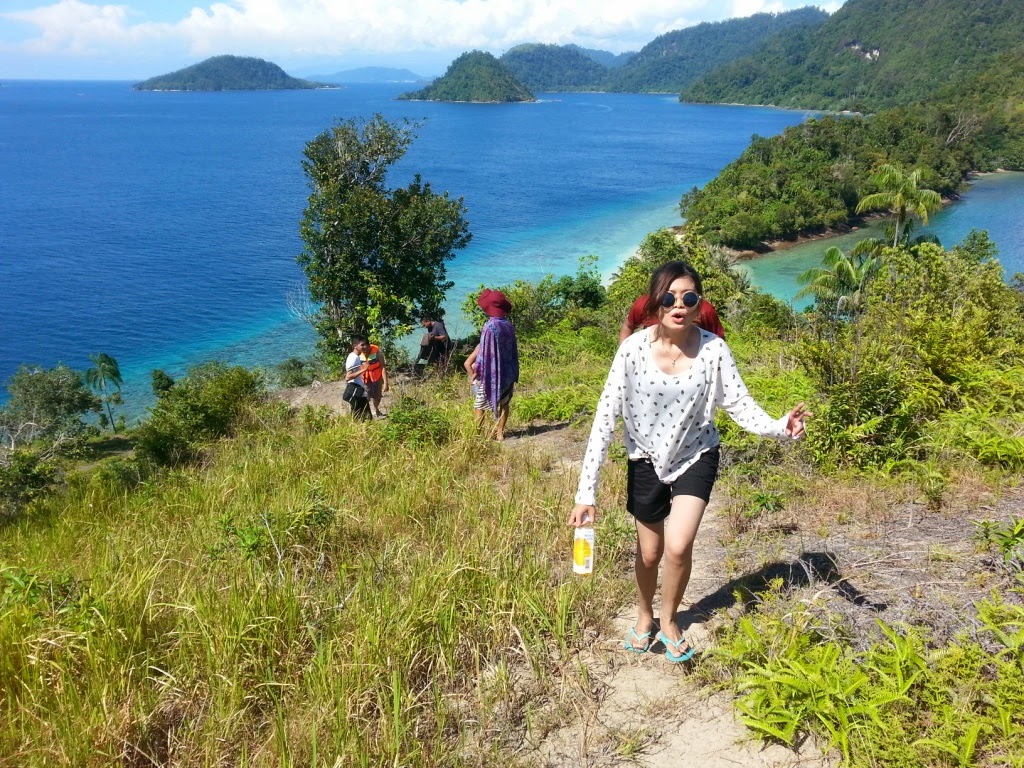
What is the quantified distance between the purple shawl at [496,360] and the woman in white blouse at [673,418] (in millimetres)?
3584

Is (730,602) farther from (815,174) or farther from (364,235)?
(815,174)

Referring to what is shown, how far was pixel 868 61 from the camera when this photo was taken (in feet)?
643

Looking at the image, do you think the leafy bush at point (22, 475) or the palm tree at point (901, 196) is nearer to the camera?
the leafy bush at point (22, 475)

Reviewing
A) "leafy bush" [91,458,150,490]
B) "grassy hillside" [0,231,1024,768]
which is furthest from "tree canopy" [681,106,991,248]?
"grassy hillside" [0,231,1024,768]

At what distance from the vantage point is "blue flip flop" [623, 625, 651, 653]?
306 centimetres


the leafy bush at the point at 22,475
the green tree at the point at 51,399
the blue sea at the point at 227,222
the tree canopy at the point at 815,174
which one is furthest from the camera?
the tree canopy at the point at 815,174

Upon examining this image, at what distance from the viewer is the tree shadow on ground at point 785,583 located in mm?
3234

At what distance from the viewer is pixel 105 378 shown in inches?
1150

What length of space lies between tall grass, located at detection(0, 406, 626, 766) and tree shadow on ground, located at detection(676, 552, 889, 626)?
518 mm

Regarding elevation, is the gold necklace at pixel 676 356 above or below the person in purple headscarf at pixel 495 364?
above

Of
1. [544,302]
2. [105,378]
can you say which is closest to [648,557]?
[544,302]

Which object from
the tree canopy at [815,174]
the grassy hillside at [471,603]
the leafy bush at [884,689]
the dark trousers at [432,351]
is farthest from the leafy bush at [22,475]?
the tree canopy at [815,174]

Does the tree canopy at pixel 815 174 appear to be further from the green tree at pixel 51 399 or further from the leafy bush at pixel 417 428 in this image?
the leafy bush at pixel 417 428

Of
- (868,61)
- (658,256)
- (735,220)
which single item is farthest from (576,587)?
(868,61)
